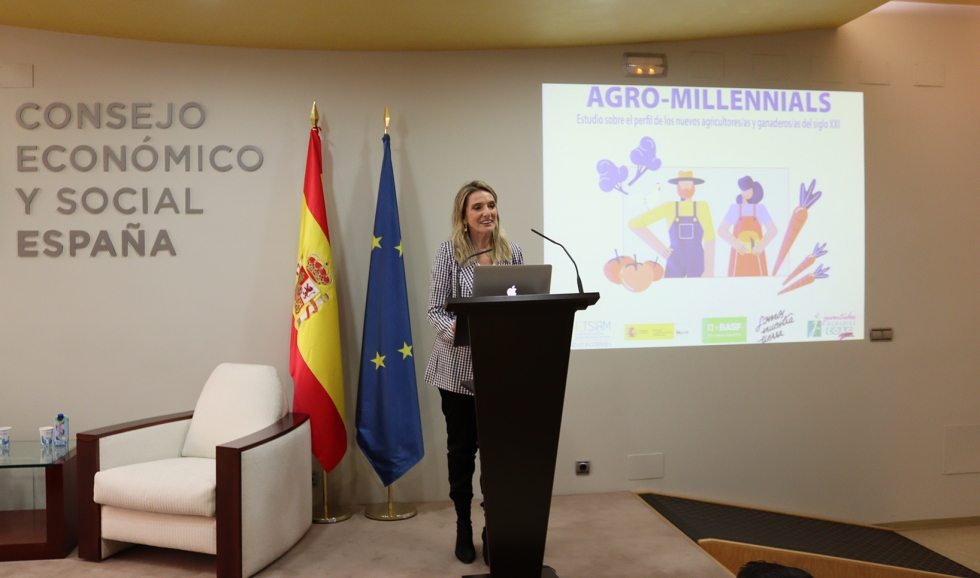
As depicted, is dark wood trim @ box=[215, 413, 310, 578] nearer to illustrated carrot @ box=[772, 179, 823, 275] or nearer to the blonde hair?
the blonde hair

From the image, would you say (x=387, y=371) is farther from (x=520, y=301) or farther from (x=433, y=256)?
(x=520, y=301)

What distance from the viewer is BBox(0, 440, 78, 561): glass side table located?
2.89 meters

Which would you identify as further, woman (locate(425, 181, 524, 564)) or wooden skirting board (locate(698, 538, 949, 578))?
wooden skirting board (locate(698, 538, 949, 578))

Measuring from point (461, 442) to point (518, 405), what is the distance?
68 centimetres

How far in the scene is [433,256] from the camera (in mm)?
3707

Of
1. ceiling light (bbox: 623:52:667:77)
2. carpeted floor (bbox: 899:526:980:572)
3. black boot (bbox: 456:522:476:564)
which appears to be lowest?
carpeted floor (bbox: 899:526:980:572)

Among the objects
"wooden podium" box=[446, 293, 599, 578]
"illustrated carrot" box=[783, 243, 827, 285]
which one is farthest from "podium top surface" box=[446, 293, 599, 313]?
"illustrated carrot" box=[783, 243, 827, 285]

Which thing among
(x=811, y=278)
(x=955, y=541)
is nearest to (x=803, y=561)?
A: (x=955, y=541)

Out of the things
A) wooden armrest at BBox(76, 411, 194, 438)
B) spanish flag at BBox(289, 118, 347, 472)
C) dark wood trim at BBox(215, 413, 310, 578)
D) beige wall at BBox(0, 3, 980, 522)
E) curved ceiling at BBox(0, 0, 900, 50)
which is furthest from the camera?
beige wall at BBox(0, 3, 980, 522)

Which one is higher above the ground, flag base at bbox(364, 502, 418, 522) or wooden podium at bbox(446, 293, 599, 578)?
wooden podium at bbox(446, 293, 599, 578)

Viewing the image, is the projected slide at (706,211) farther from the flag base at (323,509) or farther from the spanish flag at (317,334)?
the flag base at (323,509)

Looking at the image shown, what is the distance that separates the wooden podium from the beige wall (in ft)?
5.00

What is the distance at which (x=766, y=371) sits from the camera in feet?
12.6

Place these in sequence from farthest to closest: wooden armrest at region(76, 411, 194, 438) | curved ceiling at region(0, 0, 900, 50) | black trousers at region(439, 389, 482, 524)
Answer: curved ceiling at region(0, 0, 900, 50), wooden armrest at region(76, 411, 194, 438), black trousers at region(439, 389, 482, 524)
